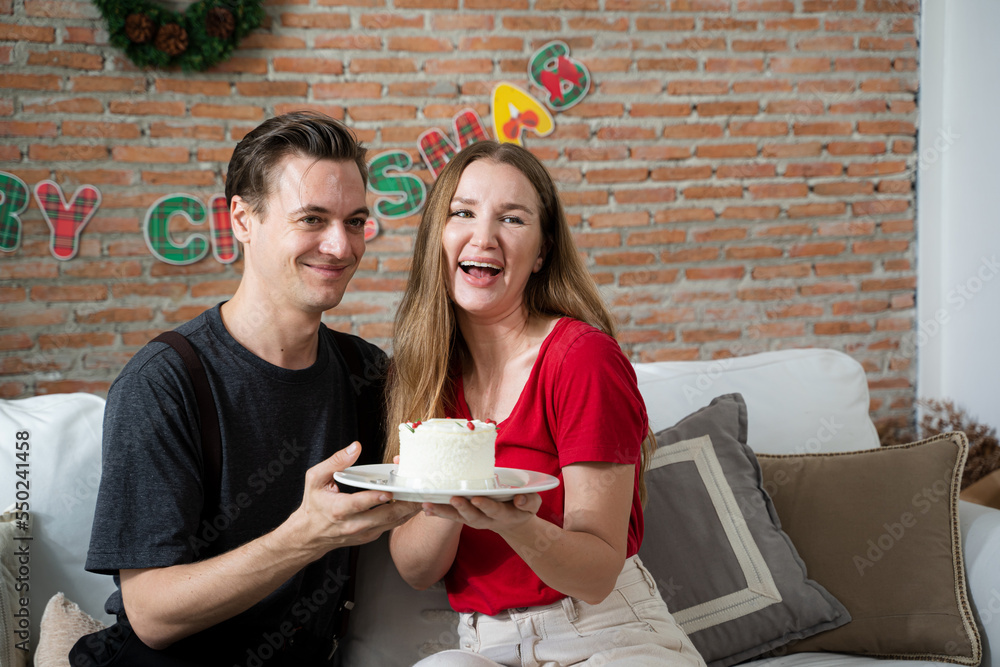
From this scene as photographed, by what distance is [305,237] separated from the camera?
5.29ft

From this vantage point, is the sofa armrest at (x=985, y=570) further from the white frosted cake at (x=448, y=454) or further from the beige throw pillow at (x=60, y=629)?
the beige throw pillow at (x=60, y=629)

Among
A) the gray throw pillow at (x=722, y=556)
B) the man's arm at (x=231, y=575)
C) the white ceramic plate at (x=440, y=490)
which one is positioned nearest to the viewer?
the white ceramic plate at (x=440, y=490)

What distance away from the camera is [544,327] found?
1.65m

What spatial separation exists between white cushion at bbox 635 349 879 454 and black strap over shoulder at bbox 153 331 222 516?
47.1 inches

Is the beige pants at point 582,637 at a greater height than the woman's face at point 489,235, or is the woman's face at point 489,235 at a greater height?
the woman's face at point 489,235

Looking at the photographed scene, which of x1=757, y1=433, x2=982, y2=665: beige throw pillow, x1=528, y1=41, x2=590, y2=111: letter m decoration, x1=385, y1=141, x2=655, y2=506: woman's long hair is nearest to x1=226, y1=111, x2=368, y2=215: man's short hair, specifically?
x1=385, y1=141, x2=655, y2=506: woman's long hair

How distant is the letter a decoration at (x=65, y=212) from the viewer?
2.96 metres

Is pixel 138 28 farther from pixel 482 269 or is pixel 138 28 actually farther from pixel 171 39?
pixel 482 269

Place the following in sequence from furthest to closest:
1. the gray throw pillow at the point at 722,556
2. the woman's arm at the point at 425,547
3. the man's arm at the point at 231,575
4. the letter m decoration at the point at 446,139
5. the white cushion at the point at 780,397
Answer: the letter m decoration at the point at 446,139, the white cushion at the point at 780,397, the gray throw pillow at the point at 722,556, the woman's arm at the point at 425,547, the man's arm at the point at 231,575

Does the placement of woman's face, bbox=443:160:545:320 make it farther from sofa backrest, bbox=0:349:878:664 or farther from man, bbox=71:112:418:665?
sofa backrest, bbox=0:349:878:664

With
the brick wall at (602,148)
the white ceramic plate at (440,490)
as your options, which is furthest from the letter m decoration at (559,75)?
the white ceramic plate at (440,490)

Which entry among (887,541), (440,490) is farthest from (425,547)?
(887,541)

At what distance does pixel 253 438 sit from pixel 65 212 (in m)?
1.95

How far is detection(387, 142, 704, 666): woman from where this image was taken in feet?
4.47
